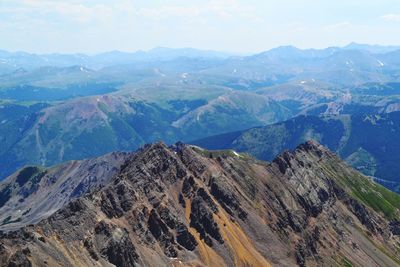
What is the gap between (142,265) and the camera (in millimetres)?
185000

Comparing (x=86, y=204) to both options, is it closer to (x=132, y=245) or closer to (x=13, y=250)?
(x=132, y=245)

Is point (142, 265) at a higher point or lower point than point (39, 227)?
lower

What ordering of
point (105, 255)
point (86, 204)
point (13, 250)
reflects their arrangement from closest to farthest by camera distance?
point (13, 250)
point (105, 255)
point (86, 204)

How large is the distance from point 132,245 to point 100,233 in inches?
467

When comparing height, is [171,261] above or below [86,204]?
below

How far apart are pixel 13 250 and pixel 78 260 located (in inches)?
805

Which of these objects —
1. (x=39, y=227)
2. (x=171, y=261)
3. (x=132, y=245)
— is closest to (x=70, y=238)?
(x=39, y=227)

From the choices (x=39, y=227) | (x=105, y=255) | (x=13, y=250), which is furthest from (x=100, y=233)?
(x=13, y=250)

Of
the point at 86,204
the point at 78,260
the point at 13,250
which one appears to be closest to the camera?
the point at 13,250

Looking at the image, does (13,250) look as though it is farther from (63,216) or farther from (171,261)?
(171,261)

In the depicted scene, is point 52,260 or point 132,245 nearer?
point 52,260

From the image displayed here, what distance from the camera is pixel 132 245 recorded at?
611 ft

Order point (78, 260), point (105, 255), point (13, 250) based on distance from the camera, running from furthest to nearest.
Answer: point (105, 255) < point (78, 260) < point (13, 250)

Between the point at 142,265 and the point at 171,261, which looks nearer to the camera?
the point at 142,265
